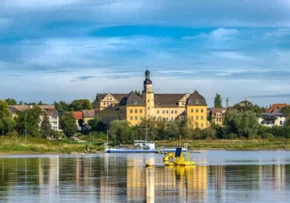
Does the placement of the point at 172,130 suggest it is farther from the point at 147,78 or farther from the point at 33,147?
the point at 33,147

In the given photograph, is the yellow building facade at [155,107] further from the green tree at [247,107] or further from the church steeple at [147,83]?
the green tree at [247,107]

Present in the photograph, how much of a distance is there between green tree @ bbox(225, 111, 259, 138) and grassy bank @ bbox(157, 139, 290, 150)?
6.83ft

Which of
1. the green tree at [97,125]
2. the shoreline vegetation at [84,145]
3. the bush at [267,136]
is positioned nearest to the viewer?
the shoreline vegetation at [84,145]

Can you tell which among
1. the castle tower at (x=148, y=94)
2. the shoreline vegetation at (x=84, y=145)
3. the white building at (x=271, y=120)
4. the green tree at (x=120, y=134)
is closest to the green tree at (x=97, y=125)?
the castle tower at (x=148, y=94)

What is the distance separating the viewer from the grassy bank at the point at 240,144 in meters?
133

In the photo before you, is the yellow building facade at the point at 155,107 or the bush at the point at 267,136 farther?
the yellow building facade at the point at 155,107

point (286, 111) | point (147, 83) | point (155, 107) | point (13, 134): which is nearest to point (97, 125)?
point (155, 107)

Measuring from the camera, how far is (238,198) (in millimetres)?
33312

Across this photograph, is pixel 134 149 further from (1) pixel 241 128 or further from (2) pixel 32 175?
(2) pixel 32 175

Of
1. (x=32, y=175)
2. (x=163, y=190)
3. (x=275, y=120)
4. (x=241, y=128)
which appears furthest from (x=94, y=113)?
(x=163, y=190)

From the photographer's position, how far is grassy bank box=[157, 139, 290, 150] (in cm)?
13262

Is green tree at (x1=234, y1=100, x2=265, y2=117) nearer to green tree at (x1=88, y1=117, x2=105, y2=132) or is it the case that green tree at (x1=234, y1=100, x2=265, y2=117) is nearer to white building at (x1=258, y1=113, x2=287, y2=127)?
white building at (x1=258, y1=113, x2=287, y2=127)

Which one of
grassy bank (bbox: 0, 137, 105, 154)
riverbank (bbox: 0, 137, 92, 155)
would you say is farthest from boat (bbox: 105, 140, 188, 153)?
riverbank (bbox: 0, 137, 92, 155)

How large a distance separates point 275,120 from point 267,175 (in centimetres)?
13330
